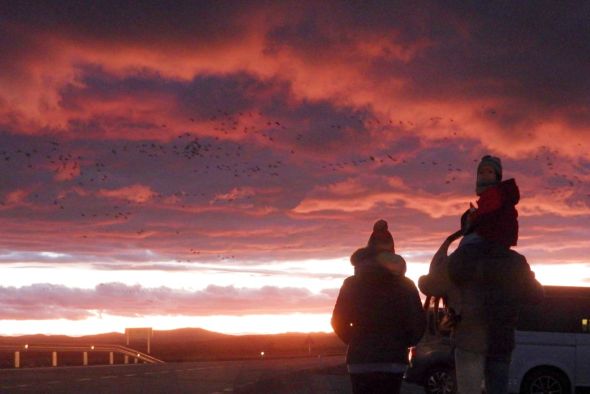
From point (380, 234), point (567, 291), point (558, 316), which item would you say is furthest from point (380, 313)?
point (558, 316)

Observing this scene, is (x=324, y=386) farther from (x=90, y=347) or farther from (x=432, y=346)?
(x=90, y=347)

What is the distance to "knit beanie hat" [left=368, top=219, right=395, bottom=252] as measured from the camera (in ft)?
21.6

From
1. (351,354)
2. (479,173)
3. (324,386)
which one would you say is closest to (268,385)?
(324,386)

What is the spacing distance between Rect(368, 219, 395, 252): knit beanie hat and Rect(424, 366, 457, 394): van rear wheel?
44.4 ft

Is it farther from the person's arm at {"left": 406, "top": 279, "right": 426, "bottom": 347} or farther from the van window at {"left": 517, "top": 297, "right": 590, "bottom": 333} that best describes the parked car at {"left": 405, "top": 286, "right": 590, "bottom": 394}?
the person's arm at {"left": 406, "top": 279, "right": 426, "bottom": 347}

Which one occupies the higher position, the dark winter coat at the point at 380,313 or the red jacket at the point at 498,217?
the red jacket at the point at 498,217

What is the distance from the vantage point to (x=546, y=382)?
62.3ft

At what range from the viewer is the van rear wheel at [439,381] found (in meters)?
19.7

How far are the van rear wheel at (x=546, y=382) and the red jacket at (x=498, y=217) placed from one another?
1459 centimetres

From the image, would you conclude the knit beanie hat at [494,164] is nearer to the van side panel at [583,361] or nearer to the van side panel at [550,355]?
the van side panel at [550,355]

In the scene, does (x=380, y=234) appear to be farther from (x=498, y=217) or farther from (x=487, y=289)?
(x=487, y=289)

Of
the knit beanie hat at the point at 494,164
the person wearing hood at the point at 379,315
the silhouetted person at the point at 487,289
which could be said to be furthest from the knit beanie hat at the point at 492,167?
the person wearing hood at the point at 379,315

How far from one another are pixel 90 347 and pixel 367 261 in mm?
42417

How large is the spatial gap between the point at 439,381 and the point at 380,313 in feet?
44.8
